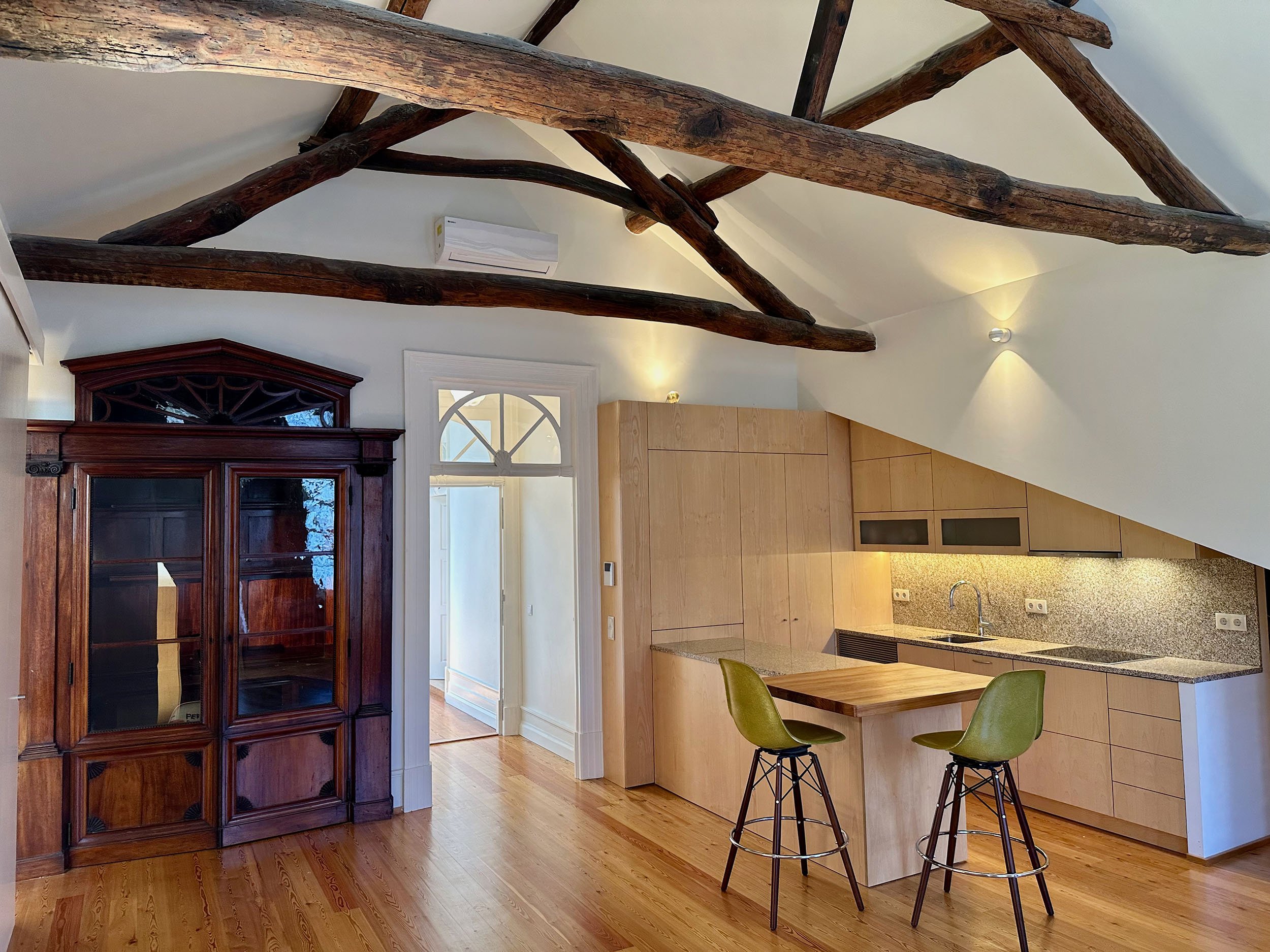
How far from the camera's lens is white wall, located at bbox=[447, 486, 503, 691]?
276 inches

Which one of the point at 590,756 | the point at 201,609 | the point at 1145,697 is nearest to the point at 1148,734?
the point at 1145,697

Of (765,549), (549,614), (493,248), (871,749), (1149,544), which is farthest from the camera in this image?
(549,614)

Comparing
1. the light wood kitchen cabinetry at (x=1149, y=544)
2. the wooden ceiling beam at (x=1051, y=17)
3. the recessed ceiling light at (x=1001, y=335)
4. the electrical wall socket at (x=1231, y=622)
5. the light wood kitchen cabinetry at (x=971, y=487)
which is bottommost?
the electrical wall socket at (x=1231, y=622)

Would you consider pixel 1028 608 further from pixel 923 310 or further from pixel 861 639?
pixel 923 310

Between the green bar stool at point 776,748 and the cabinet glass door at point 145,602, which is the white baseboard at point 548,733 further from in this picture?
the cabinet glass door at point 145,602

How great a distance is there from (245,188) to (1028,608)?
16.5ft

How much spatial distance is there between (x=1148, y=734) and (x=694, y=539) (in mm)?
2668

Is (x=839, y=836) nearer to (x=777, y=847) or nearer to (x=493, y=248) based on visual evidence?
(x=777, y=847)

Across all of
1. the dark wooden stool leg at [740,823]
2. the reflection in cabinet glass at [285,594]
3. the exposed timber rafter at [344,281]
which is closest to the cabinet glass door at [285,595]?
the reflection in cabinet glass at [285,594]

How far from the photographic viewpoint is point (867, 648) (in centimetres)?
592

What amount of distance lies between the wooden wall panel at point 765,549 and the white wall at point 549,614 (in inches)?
46.0

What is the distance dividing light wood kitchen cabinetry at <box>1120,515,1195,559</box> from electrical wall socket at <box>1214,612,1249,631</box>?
15.1 inches

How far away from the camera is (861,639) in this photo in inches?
234

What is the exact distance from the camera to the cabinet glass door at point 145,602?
4277 millimetres
